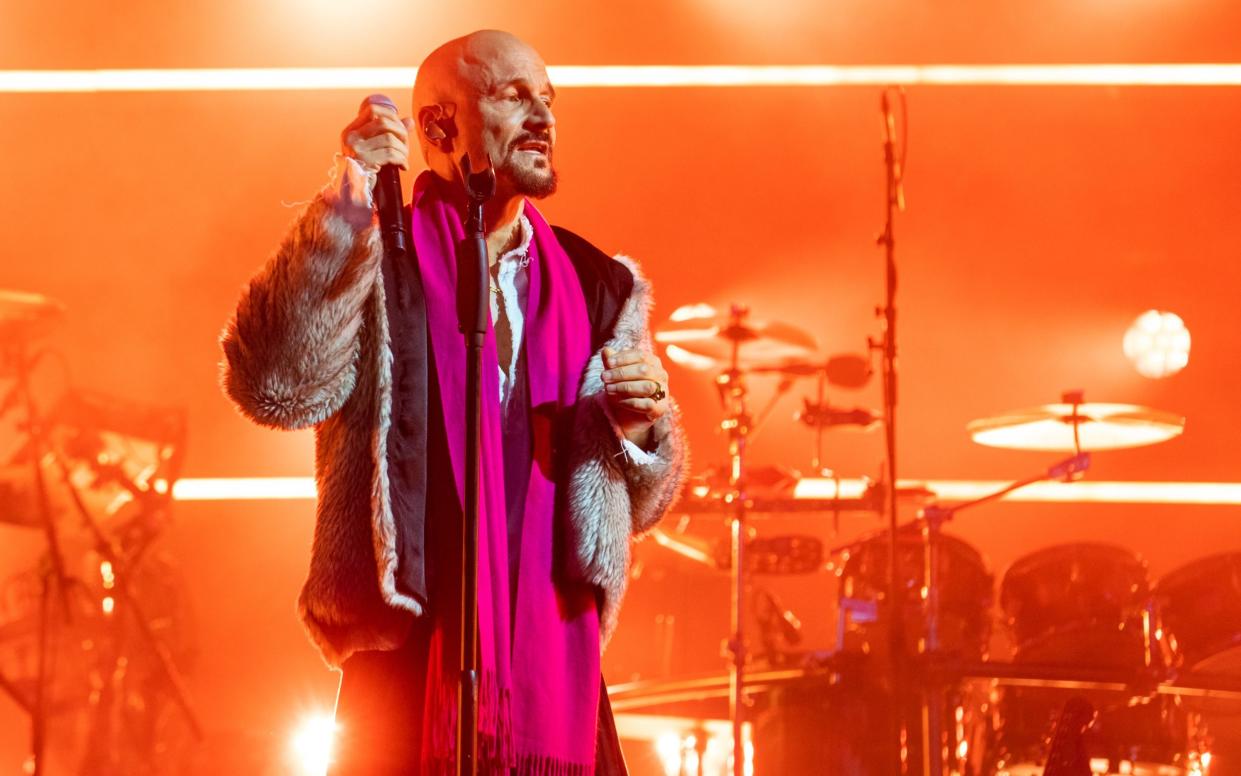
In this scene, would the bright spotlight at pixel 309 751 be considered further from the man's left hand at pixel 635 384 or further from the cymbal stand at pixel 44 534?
the man's left hand at pixel 635 384

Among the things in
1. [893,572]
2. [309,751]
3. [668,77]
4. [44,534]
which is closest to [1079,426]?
[893,572]

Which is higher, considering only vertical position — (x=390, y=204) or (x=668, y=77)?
(x=668, y=77)

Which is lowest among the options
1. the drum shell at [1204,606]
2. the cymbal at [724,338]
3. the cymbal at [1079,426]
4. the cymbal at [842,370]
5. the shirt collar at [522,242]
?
the drum shell at [1204,606]

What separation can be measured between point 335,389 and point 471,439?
0.69 feet

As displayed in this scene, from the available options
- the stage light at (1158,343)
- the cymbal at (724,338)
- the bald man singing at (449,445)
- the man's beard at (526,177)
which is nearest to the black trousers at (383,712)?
the bald man singing at (449,445)

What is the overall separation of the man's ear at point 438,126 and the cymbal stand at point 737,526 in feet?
8.25

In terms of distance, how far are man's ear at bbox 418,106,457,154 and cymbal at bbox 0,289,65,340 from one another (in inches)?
141

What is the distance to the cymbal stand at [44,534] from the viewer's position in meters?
4.44

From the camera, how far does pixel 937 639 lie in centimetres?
454

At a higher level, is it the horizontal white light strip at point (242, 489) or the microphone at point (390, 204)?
the horizontal white light strip at point (242, 489)

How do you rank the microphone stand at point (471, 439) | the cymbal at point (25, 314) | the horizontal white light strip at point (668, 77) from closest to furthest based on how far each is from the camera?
1. the microphone stand at point (471, 439)
2. the cymbal at point (25, 314)
3. the horizontal white light strip at point (668, 77)

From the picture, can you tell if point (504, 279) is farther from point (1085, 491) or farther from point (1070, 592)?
point (1085, 491)

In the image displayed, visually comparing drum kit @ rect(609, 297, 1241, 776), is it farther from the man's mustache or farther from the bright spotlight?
the man's mustache

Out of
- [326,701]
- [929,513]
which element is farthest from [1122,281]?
[326,701]
